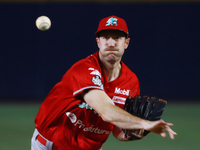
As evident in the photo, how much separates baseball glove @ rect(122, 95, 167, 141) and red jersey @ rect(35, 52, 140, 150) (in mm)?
144

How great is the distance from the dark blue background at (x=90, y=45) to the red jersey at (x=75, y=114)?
23.3 feet

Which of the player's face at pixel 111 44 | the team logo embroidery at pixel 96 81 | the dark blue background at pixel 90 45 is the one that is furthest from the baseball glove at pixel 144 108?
the dark blue background at pixel 90 45

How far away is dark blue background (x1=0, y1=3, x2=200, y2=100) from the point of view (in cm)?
1012

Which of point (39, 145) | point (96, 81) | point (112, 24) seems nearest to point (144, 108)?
point (96, 81)

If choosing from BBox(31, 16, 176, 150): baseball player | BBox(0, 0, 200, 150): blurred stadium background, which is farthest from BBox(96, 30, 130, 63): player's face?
BBox(0, 0, 200, 150): blurred stadium background

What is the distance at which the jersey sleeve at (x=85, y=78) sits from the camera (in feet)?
8.46

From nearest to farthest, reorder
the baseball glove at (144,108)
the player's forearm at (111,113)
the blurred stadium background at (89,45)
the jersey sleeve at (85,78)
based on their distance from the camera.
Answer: the player's forearm at (111,113)
the jersey sleeve at (85,78)
the baseball glove at (144,108)
the blurred stadium background at (89,45)

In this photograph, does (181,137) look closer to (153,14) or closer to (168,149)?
(168,149)

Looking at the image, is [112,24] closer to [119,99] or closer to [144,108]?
[119,99]

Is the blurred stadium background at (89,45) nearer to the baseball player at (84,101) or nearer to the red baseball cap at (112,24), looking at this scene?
the baseball player at (84,101)

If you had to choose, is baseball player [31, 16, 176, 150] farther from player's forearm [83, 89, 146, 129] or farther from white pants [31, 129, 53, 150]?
player's forearm [83, 89, 146, 129]

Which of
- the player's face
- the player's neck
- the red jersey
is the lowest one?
the red jersey

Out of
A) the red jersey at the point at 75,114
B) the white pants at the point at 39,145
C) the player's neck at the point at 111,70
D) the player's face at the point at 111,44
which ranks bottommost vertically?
the white pants at the point at 39,145

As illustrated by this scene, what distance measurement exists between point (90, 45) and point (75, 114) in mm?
7492
